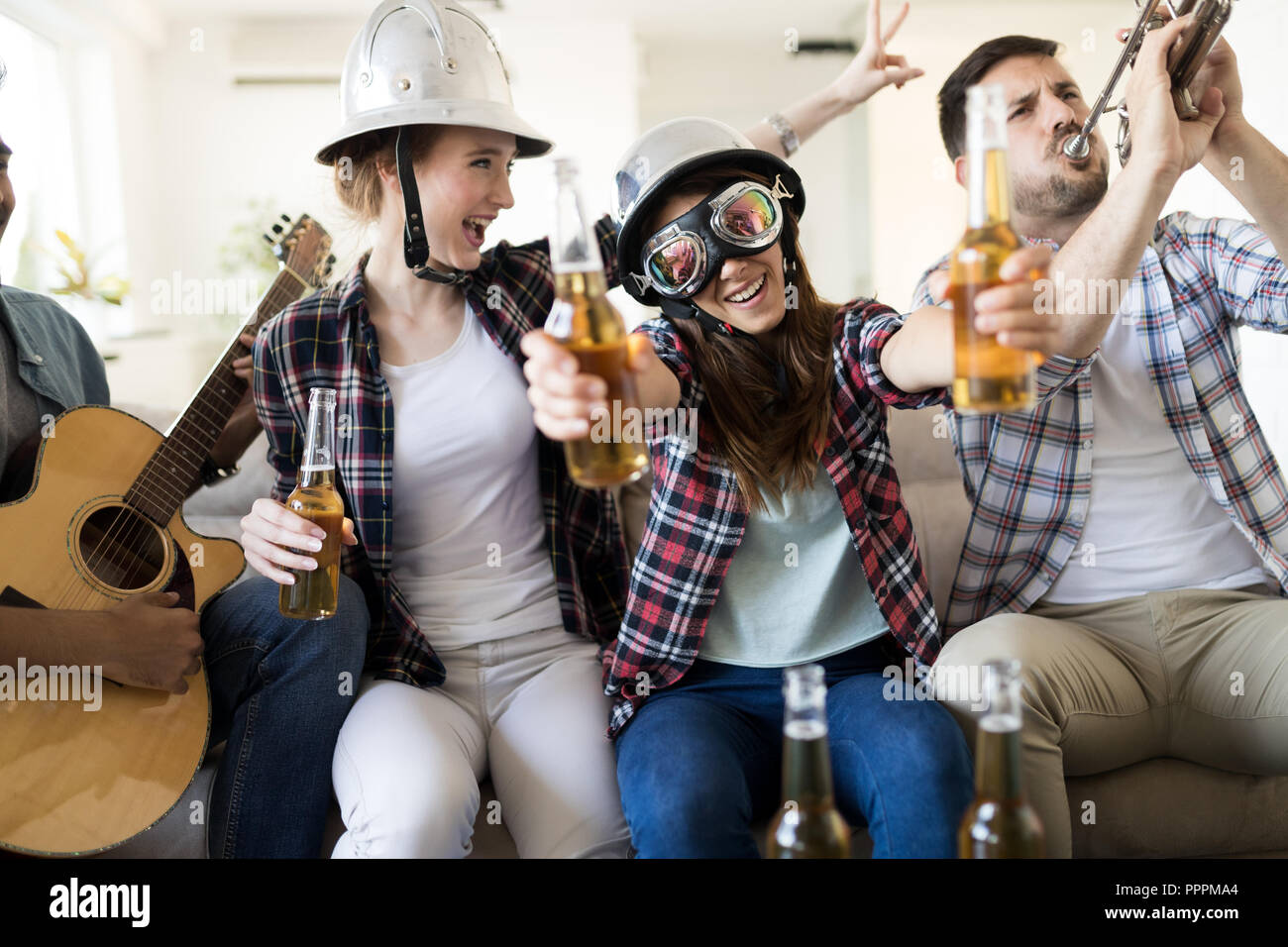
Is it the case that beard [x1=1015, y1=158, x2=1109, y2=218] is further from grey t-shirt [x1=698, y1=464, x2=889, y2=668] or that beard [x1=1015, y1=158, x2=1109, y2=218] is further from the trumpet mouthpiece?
grey t-shirt [x1=698, y1=464, x2=889, y2=668]

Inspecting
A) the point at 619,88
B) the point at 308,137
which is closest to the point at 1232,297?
the point at 619,88

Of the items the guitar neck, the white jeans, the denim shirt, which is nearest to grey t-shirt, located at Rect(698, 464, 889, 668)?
the white jeans

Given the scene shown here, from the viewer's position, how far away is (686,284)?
159 centimetres

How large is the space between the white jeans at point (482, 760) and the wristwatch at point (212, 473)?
55 centimetres

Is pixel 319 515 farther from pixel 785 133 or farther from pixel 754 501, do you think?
pixel 785 133

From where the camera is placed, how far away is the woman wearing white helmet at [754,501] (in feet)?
5.06

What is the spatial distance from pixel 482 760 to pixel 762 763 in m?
0.51

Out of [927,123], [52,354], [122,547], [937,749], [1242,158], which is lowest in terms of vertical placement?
[937,749]

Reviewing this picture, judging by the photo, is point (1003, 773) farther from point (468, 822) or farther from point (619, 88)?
point (619, 88)

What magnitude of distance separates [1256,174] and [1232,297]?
28cm

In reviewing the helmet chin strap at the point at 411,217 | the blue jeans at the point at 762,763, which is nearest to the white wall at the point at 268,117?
the helmet chin strap at the point at 411,217

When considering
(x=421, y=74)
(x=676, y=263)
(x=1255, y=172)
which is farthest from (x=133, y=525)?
(x=1255, y=172)

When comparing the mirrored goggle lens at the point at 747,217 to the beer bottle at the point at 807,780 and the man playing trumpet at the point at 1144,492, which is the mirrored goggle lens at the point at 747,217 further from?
the beer bottle at the point at 807,780

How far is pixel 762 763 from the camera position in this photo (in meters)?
1.59
